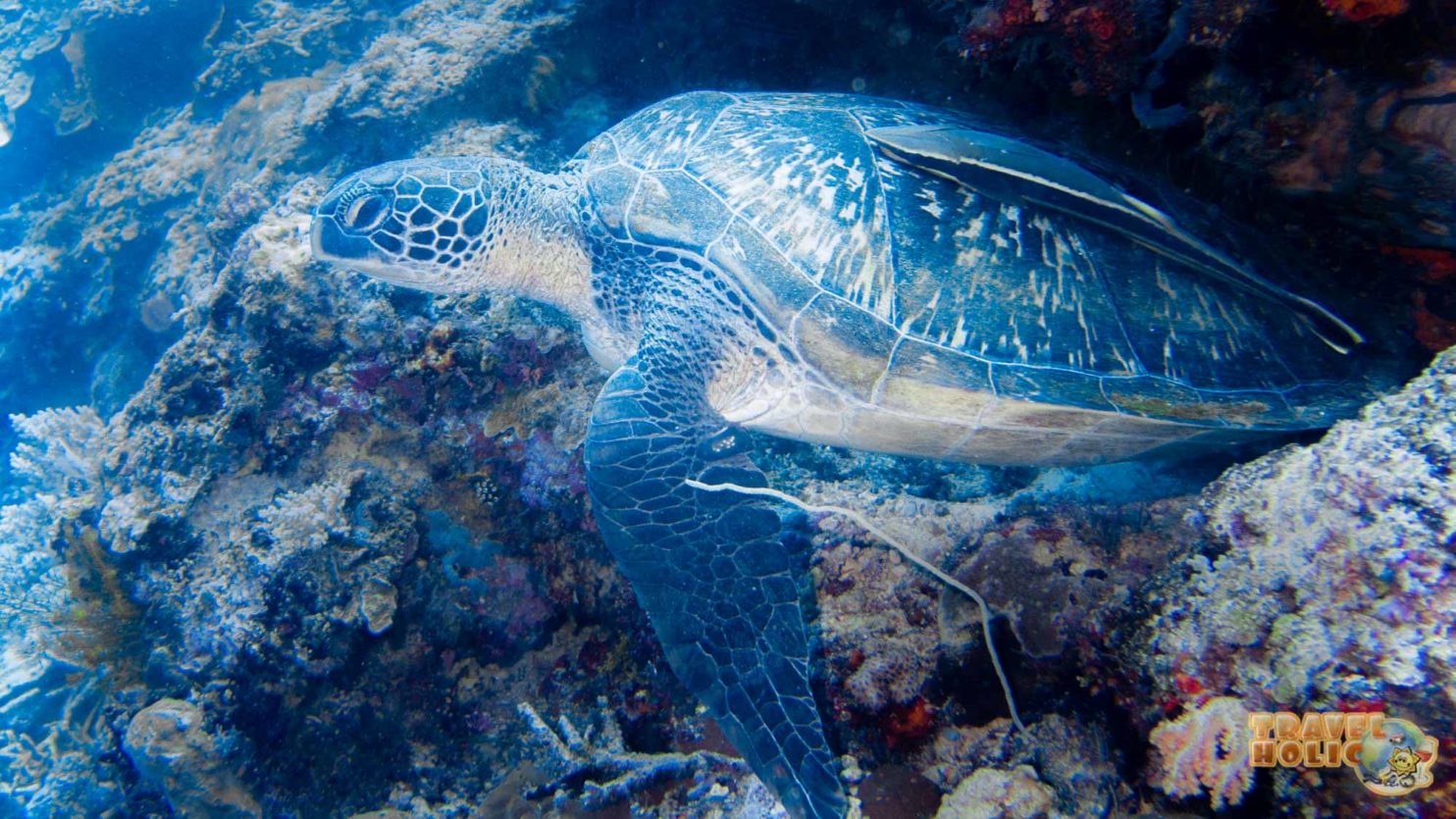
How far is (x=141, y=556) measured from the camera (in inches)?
110

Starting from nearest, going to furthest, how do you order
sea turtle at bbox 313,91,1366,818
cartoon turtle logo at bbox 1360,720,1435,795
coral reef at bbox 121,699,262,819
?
cartoon turtle logo at bbox 1360,720,1435,795
sea turtle at bbox 313,91,1366,818
coral reef at bbox 121,699,262,819

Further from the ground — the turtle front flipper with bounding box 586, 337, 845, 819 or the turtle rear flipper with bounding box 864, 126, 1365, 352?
the turtle rear flipper with bounding box 864, 126, 1365, 352

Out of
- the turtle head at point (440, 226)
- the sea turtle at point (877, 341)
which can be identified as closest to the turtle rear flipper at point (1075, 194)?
the sea turtle at point (877, 341)

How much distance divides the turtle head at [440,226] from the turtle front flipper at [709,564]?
1.01 meters

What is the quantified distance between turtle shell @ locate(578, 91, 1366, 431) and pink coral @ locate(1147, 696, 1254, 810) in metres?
1.05

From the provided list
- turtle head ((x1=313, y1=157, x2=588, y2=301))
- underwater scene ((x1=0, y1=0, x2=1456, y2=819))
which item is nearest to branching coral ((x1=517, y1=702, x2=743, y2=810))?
underwater scene ((x1=0, y1=0, x2=1456, y2=819))

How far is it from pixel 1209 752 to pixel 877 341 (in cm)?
140

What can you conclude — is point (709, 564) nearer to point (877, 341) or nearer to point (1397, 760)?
point (877, 341)

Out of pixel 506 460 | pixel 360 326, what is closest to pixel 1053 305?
pixel 506 460

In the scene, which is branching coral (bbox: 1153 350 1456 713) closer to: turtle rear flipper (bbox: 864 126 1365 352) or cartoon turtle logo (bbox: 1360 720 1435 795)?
cartoon turtle logo (bbox: 1360 720 1435 795)

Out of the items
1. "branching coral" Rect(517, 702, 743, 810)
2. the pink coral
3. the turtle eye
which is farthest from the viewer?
the turtle eye

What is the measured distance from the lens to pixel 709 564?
6.27ft

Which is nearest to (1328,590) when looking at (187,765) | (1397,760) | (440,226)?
(1397,760)

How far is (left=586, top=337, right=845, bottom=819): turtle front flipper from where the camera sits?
5.19ft
